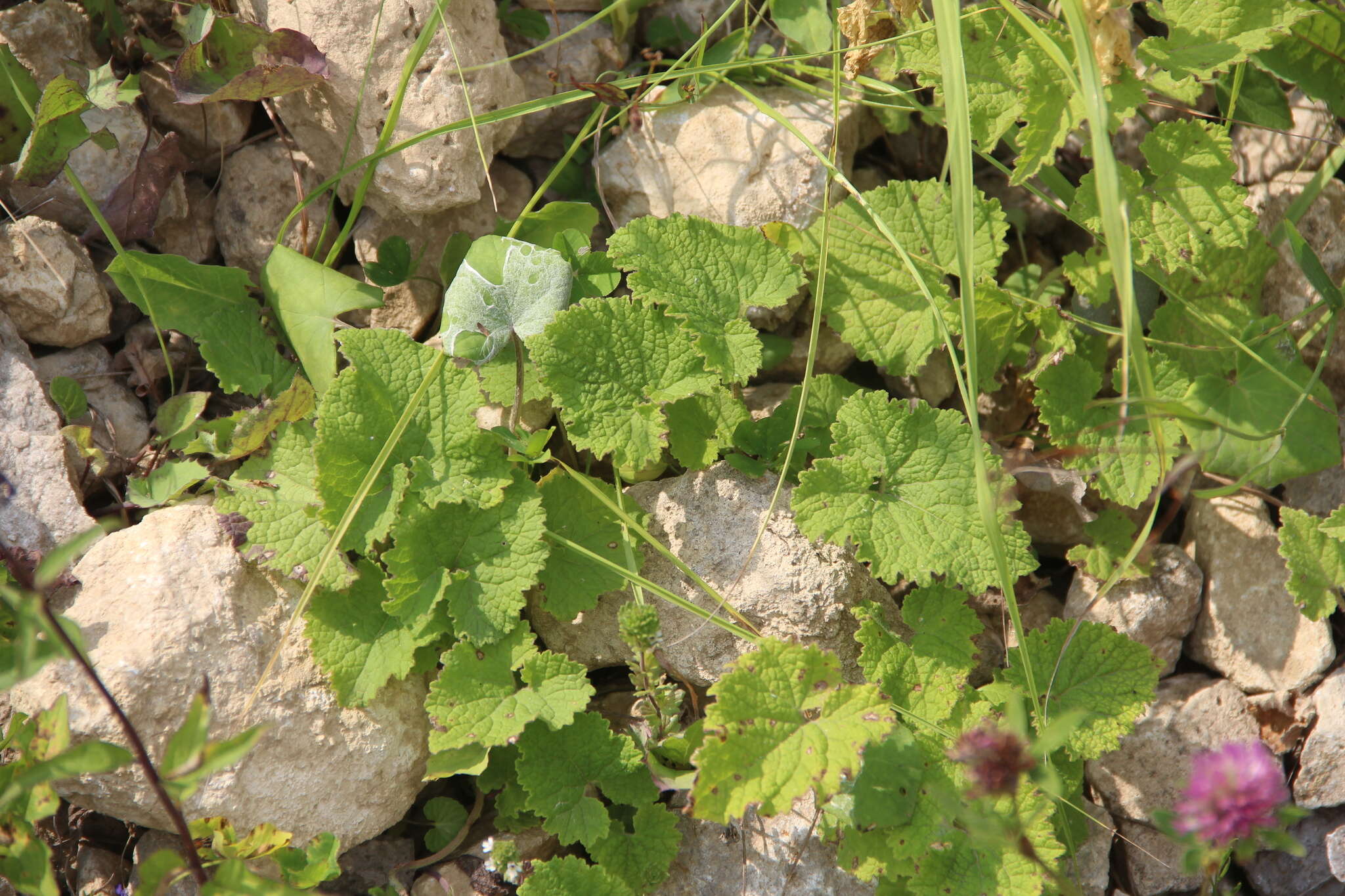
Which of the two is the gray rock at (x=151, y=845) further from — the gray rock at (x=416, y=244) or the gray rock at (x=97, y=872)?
the gray rock at (x=416, y=244)

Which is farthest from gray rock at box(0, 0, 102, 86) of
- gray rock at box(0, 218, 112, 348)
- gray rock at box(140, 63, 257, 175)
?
gray rock at box(0, 218, 112, 348)

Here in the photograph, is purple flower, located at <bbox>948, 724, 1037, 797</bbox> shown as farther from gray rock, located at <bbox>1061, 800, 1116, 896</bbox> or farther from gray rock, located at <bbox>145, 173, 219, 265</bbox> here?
gray rock, located at <bbox>145, 173, 219, 265</bbox>

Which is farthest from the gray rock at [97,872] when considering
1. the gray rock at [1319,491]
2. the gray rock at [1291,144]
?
the gray rock at [1291,144]

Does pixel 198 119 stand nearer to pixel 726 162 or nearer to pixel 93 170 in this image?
pixel 93 170

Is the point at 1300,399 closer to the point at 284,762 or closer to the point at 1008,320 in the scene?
the point at 1008,320

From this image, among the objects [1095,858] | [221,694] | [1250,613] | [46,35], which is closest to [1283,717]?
[1250,613]

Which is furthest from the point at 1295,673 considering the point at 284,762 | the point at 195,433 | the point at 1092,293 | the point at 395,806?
the point at 195,433
